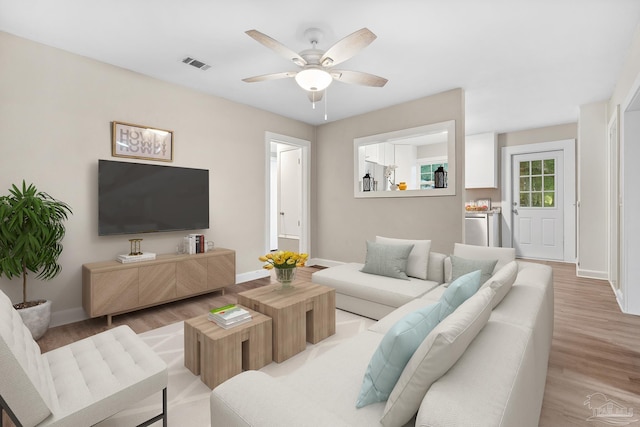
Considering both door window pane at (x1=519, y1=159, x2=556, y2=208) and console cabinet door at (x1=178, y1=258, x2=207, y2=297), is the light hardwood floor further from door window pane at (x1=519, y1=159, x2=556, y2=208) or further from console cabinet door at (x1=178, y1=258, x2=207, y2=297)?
door window pane at (x1=519, y1=159, x2=556, y2=208)

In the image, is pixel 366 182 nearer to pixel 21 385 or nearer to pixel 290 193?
pixel 290 193

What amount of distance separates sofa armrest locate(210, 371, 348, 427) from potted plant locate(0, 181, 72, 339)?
2466 mm

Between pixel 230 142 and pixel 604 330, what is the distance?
4.62 meters

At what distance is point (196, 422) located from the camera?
159 cm

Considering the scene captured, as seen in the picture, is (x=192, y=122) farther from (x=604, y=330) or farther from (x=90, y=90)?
(x=604, y=330)

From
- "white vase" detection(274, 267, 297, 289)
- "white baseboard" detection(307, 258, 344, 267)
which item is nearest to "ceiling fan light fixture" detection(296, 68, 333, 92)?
"white vase" detection(274, 267, 297, 289)

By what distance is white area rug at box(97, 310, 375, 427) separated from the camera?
5.29 ft

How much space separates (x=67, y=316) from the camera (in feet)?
9.62

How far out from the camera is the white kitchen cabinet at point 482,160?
6137 mm

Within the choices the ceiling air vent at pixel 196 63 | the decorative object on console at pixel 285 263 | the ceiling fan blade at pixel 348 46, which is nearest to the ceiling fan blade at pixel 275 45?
the ceiling fan blade at pixel 348 46

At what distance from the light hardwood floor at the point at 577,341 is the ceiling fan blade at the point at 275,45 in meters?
2.66

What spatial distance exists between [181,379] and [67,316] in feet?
6.02

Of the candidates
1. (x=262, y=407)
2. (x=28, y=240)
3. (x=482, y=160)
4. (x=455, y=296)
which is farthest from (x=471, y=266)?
(x=482, y=160)

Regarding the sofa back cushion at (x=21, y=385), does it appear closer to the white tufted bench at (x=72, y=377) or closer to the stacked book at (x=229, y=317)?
the white tufted bench at (x=72, y=377)
